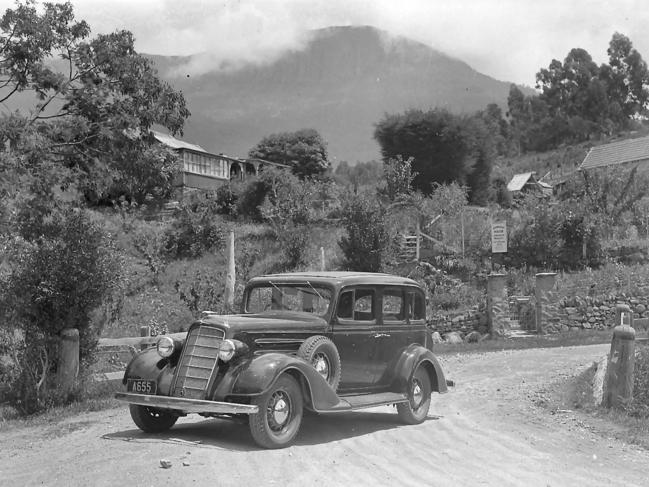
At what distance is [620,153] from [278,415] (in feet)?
205

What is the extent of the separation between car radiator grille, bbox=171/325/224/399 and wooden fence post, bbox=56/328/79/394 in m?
3.86

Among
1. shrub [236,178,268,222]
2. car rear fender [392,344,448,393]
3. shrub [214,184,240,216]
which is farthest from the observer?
shrub [214,184,240,216]

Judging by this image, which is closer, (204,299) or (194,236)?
(204,299)

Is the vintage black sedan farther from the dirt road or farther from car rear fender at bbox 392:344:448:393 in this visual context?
the dirt road

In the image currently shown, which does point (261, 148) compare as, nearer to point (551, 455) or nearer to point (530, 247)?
point (530, 247)

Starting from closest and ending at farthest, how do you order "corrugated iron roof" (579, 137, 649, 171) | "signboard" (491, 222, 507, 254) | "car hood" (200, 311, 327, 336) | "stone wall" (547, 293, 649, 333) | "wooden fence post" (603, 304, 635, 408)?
"car hood" (200, 311, 327, 336)
"wooden fence post" (603, 304, 635, 408)
"stone wall" (547, 293, 649, 333)
"signboard" (491, 222, 507, 254)
"corrugated iron roof" (579, 137, 649, 171)

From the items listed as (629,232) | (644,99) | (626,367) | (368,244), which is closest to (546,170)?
(644,99)

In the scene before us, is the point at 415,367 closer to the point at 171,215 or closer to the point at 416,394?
the point at 416,394

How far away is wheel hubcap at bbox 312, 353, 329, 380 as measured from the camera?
8.28 meters

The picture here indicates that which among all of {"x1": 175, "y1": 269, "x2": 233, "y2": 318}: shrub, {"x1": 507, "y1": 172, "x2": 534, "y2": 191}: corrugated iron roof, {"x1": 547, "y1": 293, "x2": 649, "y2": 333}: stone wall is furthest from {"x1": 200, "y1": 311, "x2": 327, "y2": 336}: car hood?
{"x1": 507, "y1": 172, "x2": 534, "y2": 191}: corrugated iron roof

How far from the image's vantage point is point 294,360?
7.70 meters

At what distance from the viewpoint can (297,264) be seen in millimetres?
34844

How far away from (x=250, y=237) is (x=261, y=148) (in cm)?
3450

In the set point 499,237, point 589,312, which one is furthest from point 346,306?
point 499,237
